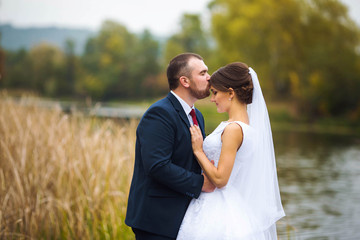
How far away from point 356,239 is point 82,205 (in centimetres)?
488

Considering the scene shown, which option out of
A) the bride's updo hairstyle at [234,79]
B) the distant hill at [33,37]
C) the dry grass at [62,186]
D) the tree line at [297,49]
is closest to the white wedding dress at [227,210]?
the bride's updo hairstyle at [234,79]

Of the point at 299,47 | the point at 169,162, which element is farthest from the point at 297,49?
the point at 169,162

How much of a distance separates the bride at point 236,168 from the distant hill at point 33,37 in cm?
5549

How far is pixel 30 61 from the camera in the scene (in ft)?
198

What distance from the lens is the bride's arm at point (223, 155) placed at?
2.53 metres

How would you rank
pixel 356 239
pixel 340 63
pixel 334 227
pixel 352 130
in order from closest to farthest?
1. pixel 356 239
2. pixel 334 227
3. pixel 352 130
4. pixel 340 63

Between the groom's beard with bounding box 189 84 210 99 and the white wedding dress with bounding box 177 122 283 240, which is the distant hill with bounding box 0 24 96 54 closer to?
the groom's beard with bounding box 189 84 210 99

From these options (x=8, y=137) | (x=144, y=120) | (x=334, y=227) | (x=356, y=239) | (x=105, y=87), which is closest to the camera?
(x=144, y=120)

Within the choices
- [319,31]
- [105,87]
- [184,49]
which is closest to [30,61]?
[105,87]

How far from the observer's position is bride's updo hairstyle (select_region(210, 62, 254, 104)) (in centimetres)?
265

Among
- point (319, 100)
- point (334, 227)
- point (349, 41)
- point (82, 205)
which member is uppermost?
point (349, 41)

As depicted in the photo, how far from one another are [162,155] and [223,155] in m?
0.39

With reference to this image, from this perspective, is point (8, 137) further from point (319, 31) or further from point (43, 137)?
point (319, 31)

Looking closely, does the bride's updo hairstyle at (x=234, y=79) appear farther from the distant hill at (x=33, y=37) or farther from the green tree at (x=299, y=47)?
the distant hill at (x=33, y=37)
